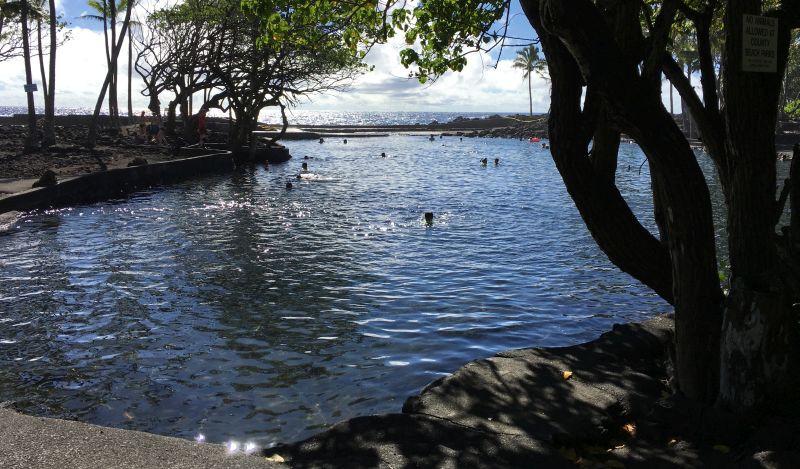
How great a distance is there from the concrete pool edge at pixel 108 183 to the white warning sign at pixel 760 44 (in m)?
18.1

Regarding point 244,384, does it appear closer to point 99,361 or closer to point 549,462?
point 99,361

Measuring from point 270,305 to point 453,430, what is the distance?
6137 mm

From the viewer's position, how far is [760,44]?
4.66m

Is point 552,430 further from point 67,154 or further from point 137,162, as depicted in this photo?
point 67,154

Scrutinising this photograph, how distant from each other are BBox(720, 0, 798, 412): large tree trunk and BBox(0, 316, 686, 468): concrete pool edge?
2.95ft

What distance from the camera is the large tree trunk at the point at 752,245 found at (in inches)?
188

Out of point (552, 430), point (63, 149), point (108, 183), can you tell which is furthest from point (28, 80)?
point (552, 430)

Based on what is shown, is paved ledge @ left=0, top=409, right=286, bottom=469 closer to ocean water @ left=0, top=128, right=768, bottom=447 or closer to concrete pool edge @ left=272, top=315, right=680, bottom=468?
concrete pool edge @ left=272, top=315, right=680, bottom=468

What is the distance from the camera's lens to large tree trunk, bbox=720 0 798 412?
15.6 ft

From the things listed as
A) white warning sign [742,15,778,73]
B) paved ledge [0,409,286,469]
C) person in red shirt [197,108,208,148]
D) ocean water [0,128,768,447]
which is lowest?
ocean water [0,128,768,447]

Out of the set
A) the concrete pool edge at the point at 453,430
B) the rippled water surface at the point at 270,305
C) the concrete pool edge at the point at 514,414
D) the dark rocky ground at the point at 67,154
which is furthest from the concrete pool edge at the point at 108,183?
the concrete pool edge at the point at 514,414

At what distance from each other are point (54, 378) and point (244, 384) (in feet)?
6.78

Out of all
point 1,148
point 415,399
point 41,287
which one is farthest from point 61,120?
point 415,399

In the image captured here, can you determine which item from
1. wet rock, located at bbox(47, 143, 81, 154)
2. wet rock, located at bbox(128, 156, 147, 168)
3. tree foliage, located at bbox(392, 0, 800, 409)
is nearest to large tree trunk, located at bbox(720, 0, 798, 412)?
tree foliage, located at bbox(392, 0, 800, 409)
